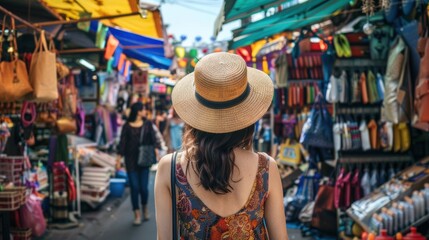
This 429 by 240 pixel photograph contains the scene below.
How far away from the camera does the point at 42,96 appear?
5.12 meters

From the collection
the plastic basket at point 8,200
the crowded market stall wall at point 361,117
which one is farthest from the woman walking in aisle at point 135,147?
the plastic basket at point 8,200

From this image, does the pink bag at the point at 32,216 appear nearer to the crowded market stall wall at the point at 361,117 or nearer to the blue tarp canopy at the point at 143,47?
the blue tarp canopy at the point at 143,47

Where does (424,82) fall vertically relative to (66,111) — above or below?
above

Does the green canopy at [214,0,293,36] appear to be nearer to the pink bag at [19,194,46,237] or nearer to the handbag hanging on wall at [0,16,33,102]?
the handbag hanging on wall at [0,16,33,102]

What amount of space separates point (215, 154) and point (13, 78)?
131 inches

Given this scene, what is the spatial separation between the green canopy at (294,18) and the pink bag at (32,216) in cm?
387

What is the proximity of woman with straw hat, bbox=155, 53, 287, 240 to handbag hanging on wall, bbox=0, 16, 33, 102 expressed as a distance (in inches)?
117

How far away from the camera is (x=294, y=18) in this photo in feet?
22.9

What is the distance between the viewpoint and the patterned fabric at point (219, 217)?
7.52ft

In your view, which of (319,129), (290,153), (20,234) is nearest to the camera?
(20,234)

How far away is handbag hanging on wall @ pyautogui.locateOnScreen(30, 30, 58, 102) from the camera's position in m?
5.12

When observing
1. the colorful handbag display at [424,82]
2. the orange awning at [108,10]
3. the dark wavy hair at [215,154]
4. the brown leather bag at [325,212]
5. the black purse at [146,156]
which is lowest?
the brown leather bag at [325,212]

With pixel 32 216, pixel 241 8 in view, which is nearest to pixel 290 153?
pixel 241 8

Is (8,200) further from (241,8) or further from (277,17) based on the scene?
(277,17)
